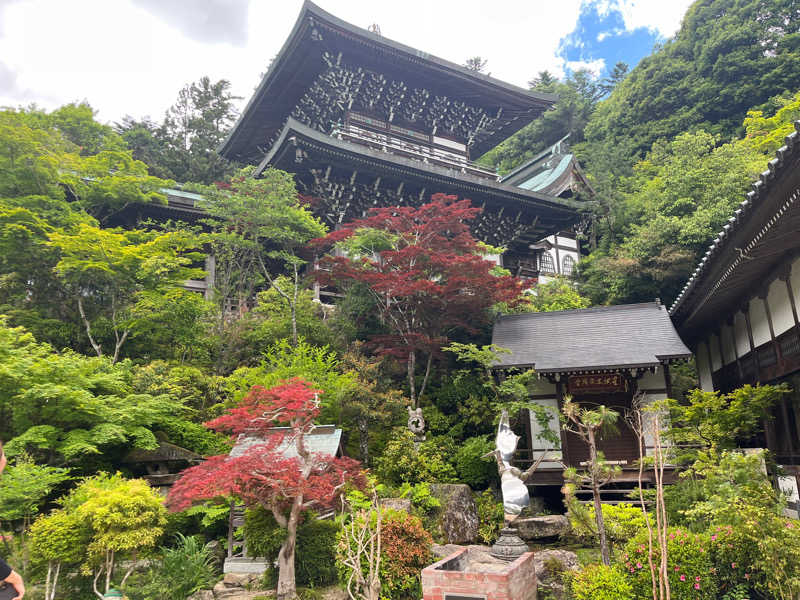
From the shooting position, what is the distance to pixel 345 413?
11758 mm

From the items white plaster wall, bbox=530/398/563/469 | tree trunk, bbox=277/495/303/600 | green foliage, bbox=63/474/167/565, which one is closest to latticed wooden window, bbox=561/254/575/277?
white plaster wall, bbox=530/398/563/469

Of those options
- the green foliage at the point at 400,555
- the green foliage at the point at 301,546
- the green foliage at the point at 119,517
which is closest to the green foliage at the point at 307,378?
the green foliage at the point at 301,546

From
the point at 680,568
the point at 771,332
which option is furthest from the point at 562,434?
the point at 680,568

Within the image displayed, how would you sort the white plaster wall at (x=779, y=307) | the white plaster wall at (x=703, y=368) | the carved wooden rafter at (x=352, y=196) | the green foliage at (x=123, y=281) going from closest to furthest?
1. the white plaster wall at (x=779, y=307)
2. the green foliage at (x=123, y=281)
3. the white plaster wall at (x=703, y=368)
4. the carved wooden rafter at (x=352, y=196)

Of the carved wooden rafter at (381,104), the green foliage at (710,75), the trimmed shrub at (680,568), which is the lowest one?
the trimmed shrub at (680,568)

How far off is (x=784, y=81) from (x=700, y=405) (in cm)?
2714

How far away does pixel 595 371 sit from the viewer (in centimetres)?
1243

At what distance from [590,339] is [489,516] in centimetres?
534

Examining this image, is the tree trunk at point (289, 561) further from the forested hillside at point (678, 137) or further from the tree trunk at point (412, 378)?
the forested hillside at point (678, 137)

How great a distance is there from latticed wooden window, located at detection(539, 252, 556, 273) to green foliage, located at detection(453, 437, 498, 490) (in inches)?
573

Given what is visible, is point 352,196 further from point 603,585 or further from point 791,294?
point 603,585

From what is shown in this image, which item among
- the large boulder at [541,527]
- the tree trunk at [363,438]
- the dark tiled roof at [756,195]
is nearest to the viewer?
the dark tiled roof at [756,195]

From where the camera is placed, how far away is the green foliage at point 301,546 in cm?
857

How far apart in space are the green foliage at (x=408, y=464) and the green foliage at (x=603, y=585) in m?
4.87
